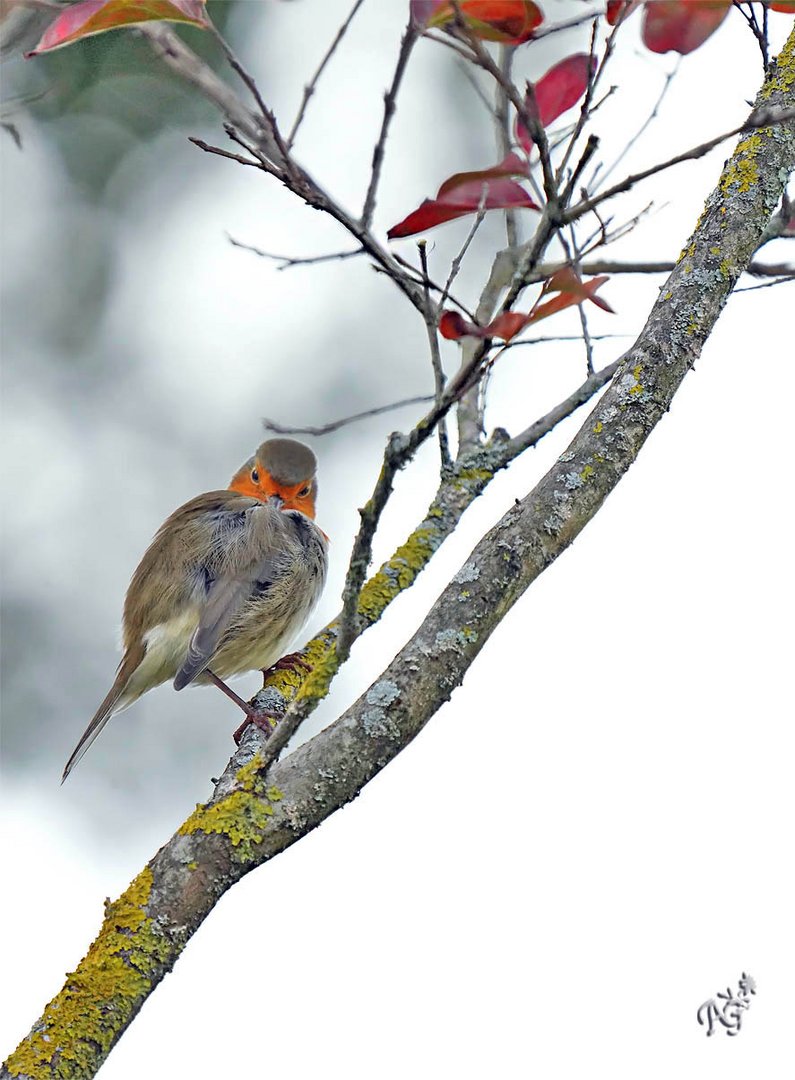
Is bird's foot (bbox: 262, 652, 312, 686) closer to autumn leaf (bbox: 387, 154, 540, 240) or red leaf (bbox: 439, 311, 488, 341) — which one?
red leaf (bbox: 439, 311, 488, 341)

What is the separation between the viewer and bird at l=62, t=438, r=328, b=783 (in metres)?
4.18

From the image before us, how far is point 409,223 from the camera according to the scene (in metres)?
1.78

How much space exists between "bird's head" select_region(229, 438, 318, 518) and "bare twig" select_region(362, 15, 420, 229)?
2.91 metres

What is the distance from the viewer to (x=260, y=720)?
3256 millimetres

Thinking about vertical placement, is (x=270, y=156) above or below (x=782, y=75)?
below

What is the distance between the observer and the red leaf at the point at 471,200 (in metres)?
1.70

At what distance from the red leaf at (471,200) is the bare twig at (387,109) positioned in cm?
16

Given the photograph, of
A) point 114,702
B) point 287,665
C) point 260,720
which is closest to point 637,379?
point 260,720

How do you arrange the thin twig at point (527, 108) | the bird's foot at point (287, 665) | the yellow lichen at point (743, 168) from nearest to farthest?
the thin twig at point (527, 108) → the yellow lichen at point (743, 168) → the bird's foot at point (287, 665)

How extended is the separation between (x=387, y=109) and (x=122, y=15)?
0.39 m

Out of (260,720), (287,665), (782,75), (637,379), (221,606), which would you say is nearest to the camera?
(637,379)

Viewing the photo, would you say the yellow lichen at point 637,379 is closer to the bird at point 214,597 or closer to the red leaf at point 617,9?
the red leaf at point 617,9

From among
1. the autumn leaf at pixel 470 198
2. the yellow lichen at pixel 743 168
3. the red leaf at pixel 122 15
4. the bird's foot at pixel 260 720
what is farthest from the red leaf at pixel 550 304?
the bird's foot at pixel 260 720

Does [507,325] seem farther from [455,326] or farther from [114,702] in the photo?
[114,702]
